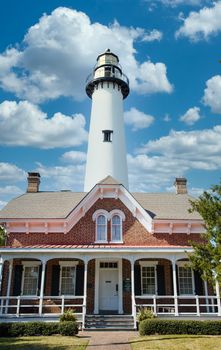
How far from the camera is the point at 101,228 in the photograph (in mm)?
18109

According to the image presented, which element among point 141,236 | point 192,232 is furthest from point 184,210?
point 141,236

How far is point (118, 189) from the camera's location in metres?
18.5

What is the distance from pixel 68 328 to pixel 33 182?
12.0 m

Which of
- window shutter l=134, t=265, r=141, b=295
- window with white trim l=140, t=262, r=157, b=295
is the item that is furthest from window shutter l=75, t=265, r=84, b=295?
window with white trim l=140, t=262, r=157, b=295

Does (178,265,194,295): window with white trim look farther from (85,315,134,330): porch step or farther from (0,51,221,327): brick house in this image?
(85,315,134,330): porch step

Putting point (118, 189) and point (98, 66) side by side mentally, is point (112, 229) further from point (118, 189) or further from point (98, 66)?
point (98, 66)

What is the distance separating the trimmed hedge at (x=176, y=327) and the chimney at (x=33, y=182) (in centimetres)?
1268

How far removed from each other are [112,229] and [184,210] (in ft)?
15.3

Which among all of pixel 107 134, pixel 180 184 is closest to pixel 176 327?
pixel 180 184

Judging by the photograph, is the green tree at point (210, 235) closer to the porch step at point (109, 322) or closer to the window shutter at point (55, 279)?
the porch step at point (109, 322)

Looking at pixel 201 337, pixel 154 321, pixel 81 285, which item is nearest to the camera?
pixel 201 337

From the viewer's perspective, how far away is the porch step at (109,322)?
1411cm

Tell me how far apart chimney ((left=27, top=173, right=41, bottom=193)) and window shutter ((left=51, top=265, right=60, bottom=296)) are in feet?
23.1

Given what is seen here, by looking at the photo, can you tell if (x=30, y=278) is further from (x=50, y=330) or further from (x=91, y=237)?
(x=50, y=330)
